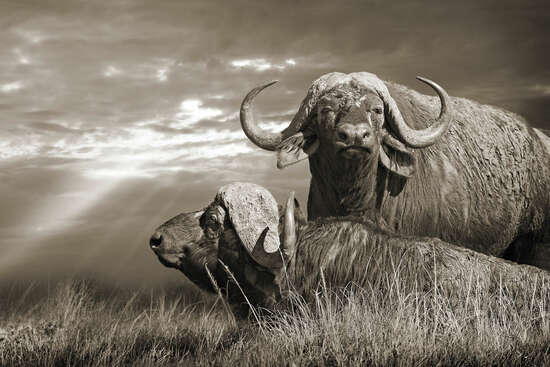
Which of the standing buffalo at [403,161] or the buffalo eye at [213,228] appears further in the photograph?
the standing buffalo at [403,161]

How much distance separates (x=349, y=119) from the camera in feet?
22.7

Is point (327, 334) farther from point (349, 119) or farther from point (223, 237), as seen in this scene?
point (349, 119)

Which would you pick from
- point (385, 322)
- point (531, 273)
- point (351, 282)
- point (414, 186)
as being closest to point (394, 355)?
point (385, 322)

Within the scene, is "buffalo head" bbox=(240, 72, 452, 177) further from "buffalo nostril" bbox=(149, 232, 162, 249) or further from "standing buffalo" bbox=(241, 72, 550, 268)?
"buffalo nostril" bbox=(149, 232, 162, 249)

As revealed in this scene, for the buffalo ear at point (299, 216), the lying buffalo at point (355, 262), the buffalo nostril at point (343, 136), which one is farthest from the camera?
the buffalo nostril at point (343, 136)

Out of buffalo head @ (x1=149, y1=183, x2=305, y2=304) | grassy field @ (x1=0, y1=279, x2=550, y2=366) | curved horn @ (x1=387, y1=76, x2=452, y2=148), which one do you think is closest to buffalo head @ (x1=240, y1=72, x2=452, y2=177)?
curved horn @ (x1=387, y1=76, x2=452, y2=148)

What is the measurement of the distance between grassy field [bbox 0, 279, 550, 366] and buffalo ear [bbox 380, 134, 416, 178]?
2.32 metres

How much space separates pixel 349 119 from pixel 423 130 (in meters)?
1.36

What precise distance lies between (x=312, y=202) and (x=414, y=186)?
4.22 feet

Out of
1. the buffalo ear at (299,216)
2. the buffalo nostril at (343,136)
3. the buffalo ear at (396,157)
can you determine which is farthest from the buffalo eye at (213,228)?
the buffalo ear at (396,157)

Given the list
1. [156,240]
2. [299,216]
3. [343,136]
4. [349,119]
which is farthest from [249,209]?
[349,119]

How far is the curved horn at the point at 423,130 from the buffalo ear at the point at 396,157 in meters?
0.10

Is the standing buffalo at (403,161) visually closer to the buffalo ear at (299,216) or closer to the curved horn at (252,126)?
the curved horn at (252,126)

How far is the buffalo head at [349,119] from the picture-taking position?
720cm
